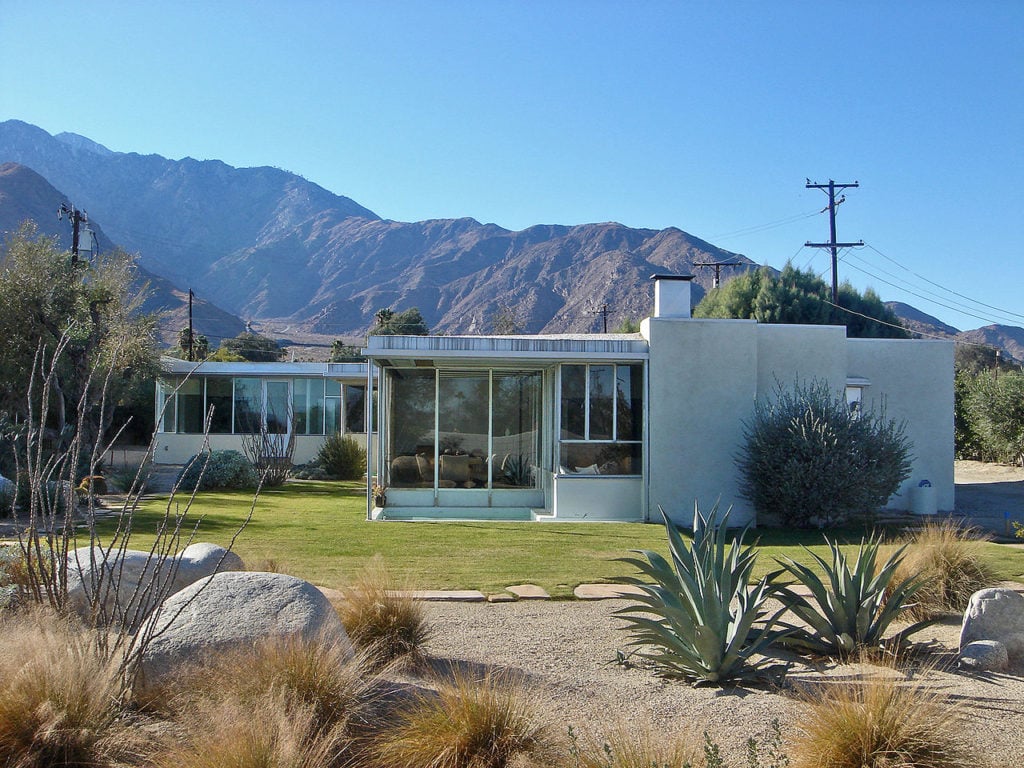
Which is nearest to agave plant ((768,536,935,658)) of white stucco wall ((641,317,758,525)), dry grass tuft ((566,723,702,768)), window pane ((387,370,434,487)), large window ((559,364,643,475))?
dry grass tuft ((566,723,702,768))

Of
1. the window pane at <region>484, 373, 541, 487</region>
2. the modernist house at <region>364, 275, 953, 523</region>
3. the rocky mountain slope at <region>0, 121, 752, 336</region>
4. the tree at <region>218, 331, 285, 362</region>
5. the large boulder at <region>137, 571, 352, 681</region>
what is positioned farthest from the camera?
the rocky mountain slope at <region>0, 121, 752, 336</region>

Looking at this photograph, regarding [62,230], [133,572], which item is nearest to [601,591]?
[133,572]

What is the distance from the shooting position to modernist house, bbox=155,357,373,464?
1128 inches

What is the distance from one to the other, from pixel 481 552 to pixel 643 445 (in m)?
4.71

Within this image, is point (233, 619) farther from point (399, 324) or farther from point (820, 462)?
point (399, 324)

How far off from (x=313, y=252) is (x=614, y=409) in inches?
4774

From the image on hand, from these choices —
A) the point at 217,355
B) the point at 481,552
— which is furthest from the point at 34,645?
the point at 217,355

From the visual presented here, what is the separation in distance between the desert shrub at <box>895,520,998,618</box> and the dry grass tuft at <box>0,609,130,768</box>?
5.95 meters

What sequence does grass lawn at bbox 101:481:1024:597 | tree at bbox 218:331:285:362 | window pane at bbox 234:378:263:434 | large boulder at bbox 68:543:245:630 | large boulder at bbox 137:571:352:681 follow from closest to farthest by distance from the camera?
large boulder at bbox 137:571:352:681 < large boulder at bbox 68:543:245:630 < grass lawn at bbox 101:481:1024:597 < window pane at bbox 234:378:263:434 < tree at bbox 218:331:285:362

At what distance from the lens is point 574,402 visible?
14.9 meters

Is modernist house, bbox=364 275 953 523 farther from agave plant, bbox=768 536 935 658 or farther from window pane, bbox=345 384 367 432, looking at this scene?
window pane, bbox=345 384 367 432

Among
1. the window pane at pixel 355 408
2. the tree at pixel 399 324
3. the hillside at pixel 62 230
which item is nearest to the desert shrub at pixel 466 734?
the window pane at pixel 355 408

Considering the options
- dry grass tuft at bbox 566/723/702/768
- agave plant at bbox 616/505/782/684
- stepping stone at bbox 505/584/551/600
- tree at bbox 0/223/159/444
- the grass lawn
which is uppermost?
tree at bbox 0/223/159/444

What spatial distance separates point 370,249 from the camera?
126688 mm
